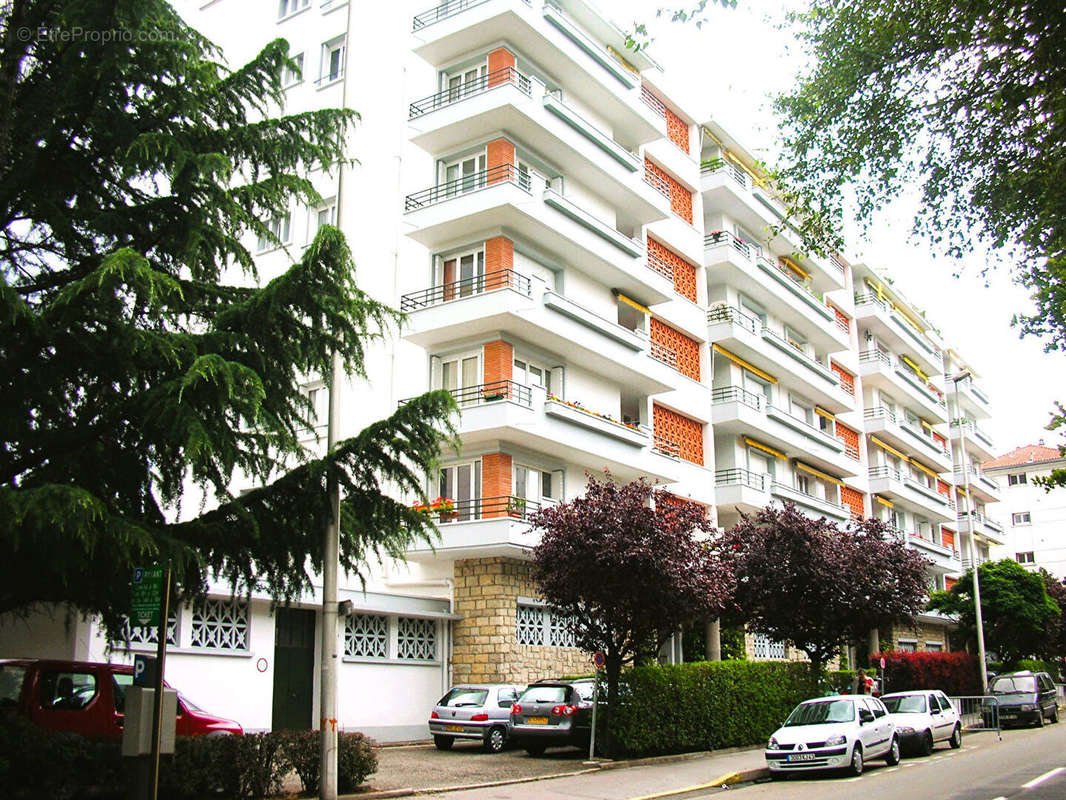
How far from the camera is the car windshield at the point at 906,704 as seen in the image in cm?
2419

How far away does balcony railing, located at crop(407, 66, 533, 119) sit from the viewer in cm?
2753

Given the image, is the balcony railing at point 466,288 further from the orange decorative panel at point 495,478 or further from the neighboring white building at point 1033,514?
the neighboring white building at point 1033,514

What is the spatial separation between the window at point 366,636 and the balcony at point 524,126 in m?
13.5

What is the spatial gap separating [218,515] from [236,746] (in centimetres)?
349

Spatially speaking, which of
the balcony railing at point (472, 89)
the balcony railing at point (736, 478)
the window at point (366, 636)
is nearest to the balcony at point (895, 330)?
the balcony railing at point (736, 478)

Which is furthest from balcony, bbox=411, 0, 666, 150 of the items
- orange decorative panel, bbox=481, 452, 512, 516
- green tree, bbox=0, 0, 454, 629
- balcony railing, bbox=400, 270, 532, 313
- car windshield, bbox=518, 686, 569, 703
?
car windshield, bbox=518, 686, 569, 703

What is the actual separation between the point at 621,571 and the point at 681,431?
15.1 m

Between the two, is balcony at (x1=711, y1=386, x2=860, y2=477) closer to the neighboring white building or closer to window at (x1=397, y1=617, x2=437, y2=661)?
window at (x1=397, y1=617, x2=437, y2=661)

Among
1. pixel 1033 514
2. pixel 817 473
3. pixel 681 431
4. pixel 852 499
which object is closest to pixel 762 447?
pixel 681 431

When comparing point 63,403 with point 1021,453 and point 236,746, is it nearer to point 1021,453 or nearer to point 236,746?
point 236,746

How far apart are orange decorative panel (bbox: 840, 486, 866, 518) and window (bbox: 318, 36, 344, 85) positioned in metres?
28.4

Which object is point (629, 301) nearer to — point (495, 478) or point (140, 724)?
point (495, 478)

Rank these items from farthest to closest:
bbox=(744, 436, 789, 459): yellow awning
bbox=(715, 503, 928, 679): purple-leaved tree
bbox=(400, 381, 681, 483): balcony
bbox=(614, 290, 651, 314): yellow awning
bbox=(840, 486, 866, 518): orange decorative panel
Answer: bbox=(840, 486, 866, 518): orange decorative panel, bbox=(744, 436, 789, 459): yellow awning, bbox=(614, 290, 651, 314): yellow awning, bbox=(715, 503, 928, 679): purple-leaved tree, bbox=(400, 381, 681, 483): balcony

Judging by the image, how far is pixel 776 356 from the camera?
128 ft
